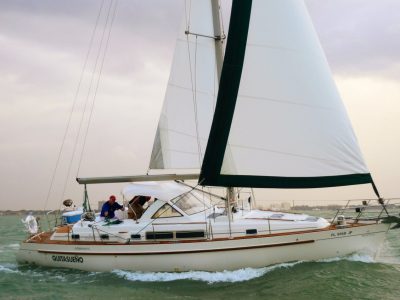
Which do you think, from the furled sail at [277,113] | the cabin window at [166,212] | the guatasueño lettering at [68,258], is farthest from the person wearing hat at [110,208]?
the furled sail at [277,113]

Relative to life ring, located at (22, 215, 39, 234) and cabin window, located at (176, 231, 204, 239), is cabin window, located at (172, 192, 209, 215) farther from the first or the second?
life ring, located at (22, 215, 39, 234)

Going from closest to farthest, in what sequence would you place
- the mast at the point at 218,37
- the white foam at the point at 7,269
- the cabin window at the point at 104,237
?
the cabin window at the point at 104,237, the mast at the point at 218,37, the white foam at the point at 7,269

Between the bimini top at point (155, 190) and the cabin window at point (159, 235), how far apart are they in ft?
3.34

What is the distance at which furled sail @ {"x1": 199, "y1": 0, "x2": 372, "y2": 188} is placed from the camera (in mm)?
10930

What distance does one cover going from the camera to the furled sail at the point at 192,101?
570 inches

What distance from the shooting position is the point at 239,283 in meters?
10.4

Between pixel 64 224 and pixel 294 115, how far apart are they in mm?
8382

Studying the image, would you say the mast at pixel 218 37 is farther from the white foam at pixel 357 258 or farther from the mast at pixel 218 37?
the white foam at pixel 357 258

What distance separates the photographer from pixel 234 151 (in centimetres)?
1134

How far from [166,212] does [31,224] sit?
510cm

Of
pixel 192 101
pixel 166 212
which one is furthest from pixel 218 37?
pixel 166 212

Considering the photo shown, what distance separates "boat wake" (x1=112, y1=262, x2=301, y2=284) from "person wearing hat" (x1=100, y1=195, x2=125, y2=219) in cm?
251

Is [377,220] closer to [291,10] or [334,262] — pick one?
[334,262]

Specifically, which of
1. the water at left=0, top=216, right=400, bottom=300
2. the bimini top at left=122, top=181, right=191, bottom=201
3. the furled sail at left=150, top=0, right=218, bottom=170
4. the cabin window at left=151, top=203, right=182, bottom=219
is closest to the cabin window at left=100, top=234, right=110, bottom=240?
the water at left=0, top=216, right=400, bottom=300
